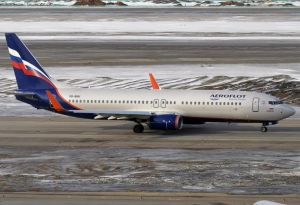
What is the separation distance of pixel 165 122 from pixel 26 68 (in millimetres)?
11938

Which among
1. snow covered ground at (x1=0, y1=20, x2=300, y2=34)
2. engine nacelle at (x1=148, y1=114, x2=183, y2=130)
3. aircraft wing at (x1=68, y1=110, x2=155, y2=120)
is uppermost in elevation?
snow covered ground at (x1=0, y1=20, x2=300, y2=34)

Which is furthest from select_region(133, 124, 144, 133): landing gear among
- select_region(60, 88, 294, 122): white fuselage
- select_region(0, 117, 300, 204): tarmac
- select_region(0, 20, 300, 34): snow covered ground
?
select_region(0, 20, 300, 34): snow covered ground

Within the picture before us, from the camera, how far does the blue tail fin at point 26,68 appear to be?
2029 inches

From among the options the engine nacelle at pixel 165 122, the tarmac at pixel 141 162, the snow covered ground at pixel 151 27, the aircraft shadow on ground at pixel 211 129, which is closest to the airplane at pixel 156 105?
the engine nacelle at pixel 165 122

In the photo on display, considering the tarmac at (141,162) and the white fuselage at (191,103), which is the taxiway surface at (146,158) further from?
the white fuselage at (191,103)

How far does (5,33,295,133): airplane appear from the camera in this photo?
48594 mm

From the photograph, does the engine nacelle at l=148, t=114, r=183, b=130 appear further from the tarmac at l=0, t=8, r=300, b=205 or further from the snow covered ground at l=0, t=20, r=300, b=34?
the snow covered ground at l=0, t=20, r=300, b=34

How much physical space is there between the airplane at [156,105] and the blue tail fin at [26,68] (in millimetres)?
76

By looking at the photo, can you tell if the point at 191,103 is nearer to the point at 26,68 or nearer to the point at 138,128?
the point at 138,128

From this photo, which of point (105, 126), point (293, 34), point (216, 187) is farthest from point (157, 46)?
point (216, 187)

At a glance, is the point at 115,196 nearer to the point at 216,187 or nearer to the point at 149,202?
the point at 149,202

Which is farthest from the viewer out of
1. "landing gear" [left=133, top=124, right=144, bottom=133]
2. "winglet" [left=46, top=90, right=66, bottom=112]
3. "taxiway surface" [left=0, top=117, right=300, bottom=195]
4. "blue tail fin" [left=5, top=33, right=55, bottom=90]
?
"blue tail fin" [left=5, top=33, right=55, bottom=90]

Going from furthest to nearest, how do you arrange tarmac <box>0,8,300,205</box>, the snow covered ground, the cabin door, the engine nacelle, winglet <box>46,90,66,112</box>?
the snow covered ground
winglet <box>46,90,66,112</box>
the cabin door
the engine nacelle
tarmac <box>0,8,300,205</box>

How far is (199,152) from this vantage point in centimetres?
4291
